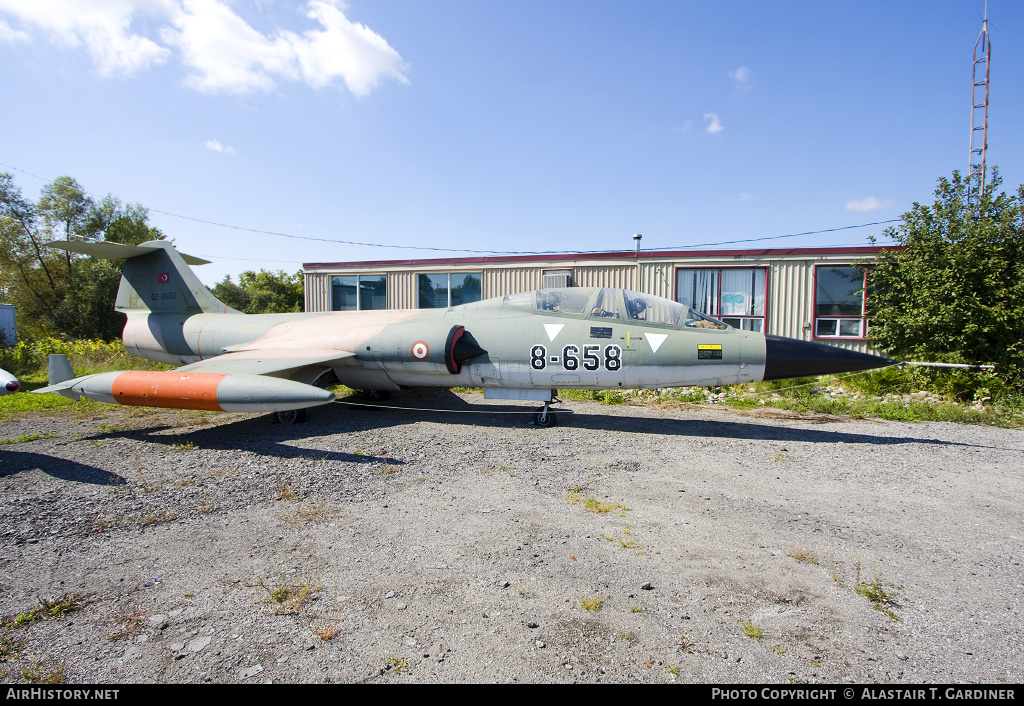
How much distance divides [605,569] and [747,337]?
5282 millimetres

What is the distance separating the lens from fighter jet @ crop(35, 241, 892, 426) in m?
6.95

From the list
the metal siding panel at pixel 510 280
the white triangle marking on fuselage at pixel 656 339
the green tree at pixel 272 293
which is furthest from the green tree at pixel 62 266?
the white triangle marking on fuselage at pixel 656 339

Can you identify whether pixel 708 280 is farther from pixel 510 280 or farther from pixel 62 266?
pixel 62 266

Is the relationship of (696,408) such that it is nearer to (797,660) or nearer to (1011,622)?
(1011,622)

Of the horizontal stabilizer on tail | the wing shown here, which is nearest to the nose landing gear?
the wing

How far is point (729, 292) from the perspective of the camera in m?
14.1

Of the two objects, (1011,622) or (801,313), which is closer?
(1011,622)

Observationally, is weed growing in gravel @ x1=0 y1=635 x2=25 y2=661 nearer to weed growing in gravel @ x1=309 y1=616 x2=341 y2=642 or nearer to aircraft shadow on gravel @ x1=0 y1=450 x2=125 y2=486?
weed growing in gravel @ x1=309 y1=616 x2=341 y2=642

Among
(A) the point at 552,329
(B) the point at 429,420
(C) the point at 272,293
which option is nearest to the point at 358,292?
(B) the point at 429,420

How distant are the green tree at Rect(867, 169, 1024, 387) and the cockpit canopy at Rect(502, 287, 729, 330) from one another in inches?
288

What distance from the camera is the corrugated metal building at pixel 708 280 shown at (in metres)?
13.5

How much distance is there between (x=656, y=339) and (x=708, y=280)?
7697mm

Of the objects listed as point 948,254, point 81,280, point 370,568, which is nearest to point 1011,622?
point 370,568

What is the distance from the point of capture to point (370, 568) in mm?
3477
